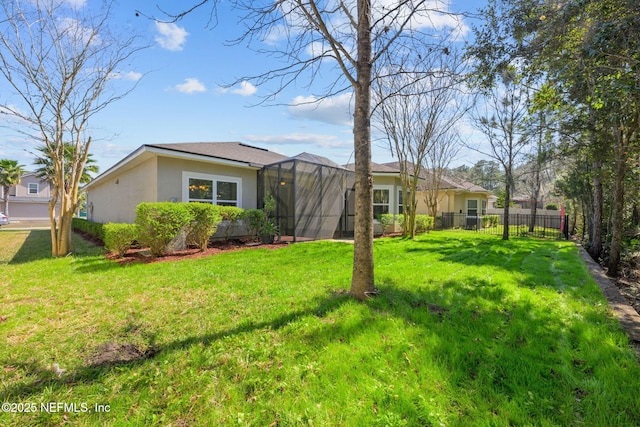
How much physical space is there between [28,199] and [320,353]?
4454 cm

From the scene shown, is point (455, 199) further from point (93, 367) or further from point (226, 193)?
point (93, 367)

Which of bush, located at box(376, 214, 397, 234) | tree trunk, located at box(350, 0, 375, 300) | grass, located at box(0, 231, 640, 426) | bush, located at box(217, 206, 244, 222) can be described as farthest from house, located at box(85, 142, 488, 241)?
tree trunk, located at box(350, 0, 375, 300)

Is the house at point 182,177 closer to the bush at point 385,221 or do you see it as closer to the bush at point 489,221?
the bush at point 385,221

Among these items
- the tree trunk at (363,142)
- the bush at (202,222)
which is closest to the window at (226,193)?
the bush at (202,222)

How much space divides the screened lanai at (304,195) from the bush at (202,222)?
2.76 metres

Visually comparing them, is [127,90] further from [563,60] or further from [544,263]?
[544,263]

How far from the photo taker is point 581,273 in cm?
557

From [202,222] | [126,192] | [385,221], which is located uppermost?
[126,192]

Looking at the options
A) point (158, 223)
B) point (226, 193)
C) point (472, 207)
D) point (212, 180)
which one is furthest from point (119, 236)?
point (472, 207)

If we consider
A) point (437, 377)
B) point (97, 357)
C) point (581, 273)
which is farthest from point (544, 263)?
point (97, 357)

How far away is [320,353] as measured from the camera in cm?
259

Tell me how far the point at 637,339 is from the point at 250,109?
5549mm

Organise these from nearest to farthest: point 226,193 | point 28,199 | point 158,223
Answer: point 158,223 < point 226,193 < point 28,199

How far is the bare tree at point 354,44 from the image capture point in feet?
12.4
